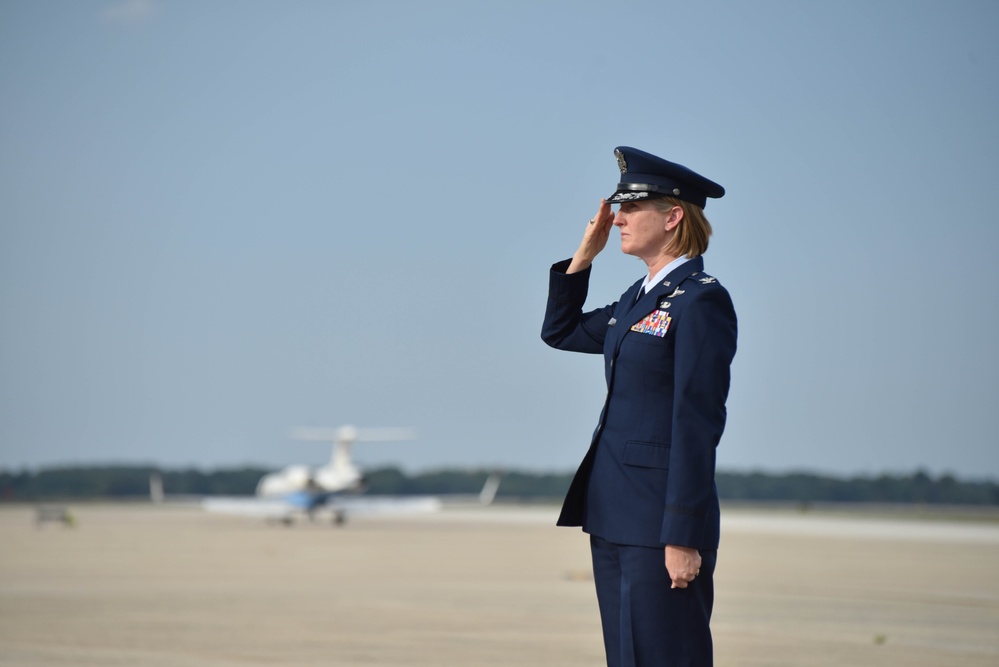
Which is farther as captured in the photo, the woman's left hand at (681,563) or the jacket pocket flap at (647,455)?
the jacket pocket flap at (647,455)

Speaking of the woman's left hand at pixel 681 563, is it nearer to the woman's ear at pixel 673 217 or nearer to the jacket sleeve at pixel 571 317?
the jacket sleeve at pixel 571 317

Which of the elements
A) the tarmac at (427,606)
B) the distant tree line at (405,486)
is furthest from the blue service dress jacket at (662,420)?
the distant tree line at (405,486)

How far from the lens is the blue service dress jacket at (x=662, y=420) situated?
404 cm

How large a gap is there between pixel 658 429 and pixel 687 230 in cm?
70

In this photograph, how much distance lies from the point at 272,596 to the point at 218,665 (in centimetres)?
752

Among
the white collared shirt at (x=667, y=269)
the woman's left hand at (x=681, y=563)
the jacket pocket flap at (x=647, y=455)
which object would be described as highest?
the white collared shirt at (x=667, y=269)

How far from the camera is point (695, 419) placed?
159 inches

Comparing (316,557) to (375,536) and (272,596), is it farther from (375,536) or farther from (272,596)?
(375,536)

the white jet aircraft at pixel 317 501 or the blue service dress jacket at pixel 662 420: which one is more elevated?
the blue service dress jacket at pixel 662 420

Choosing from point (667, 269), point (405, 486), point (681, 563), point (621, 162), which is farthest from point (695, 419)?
point (405, 486)

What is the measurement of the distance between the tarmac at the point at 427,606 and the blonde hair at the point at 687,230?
19.6ft

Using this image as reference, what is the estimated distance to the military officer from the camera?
4.05 m

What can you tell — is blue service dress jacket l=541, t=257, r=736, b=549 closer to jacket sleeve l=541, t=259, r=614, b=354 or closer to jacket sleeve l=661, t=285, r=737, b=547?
jacket sleeve l=661, t=285, r=737, b=547

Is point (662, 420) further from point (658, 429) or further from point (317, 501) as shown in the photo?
point (317, 501)
